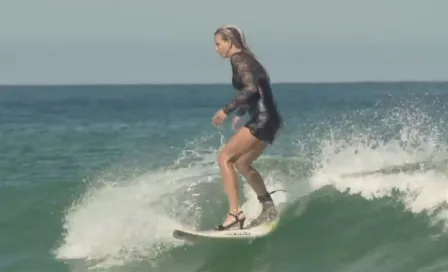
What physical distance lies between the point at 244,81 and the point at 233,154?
27.9 inches

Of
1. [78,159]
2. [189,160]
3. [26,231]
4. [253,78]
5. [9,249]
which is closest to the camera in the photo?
[253,78]

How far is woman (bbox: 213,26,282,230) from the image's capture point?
810cm

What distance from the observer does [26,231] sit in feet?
37.6

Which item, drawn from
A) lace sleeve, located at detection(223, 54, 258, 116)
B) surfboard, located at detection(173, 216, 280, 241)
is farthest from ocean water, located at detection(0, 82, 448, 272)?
Result: lace sleeve, located at detection(223, 54, 258, 116)

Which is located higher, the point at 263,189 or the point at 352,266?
the point at 263,189

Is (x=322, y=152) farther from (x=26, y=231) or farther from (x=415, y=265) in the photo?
(x=26, y=231)

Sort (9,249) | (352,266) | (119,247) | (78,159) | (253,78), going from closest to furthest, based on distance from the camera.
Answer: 1. (253,78)
2. (352,266)
3. (119,247)
4. (9,249)
5. (78,159)

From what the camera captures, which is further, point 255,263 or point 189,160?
point 189,160

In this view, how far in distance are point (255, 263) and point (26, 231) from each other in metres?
3.73

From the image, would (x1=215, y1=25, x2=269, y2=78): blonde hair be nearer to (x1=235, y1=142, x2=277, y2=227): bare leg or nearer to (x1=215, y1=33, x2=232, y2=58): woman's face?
(x1=215, y1=33, x2=232, y2=58): woman's face

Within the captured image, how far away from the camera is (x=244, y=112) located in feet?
27.3

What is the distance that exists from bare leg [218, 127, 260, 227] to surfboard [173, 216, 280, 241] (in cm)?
29

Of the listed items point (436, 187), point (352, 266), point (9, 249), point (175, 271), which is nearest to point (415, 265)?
point (352, 266)

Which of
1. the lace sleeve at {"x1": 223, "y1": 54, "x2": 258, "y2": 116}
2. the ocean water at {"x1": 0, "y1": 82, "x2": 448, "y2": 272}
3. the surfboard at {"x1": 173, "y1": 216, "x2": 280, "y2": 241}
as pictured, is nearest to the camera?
the lace sleeve at {"x1": 223, "y1": 54, "x2": 258, "y2": 116}
